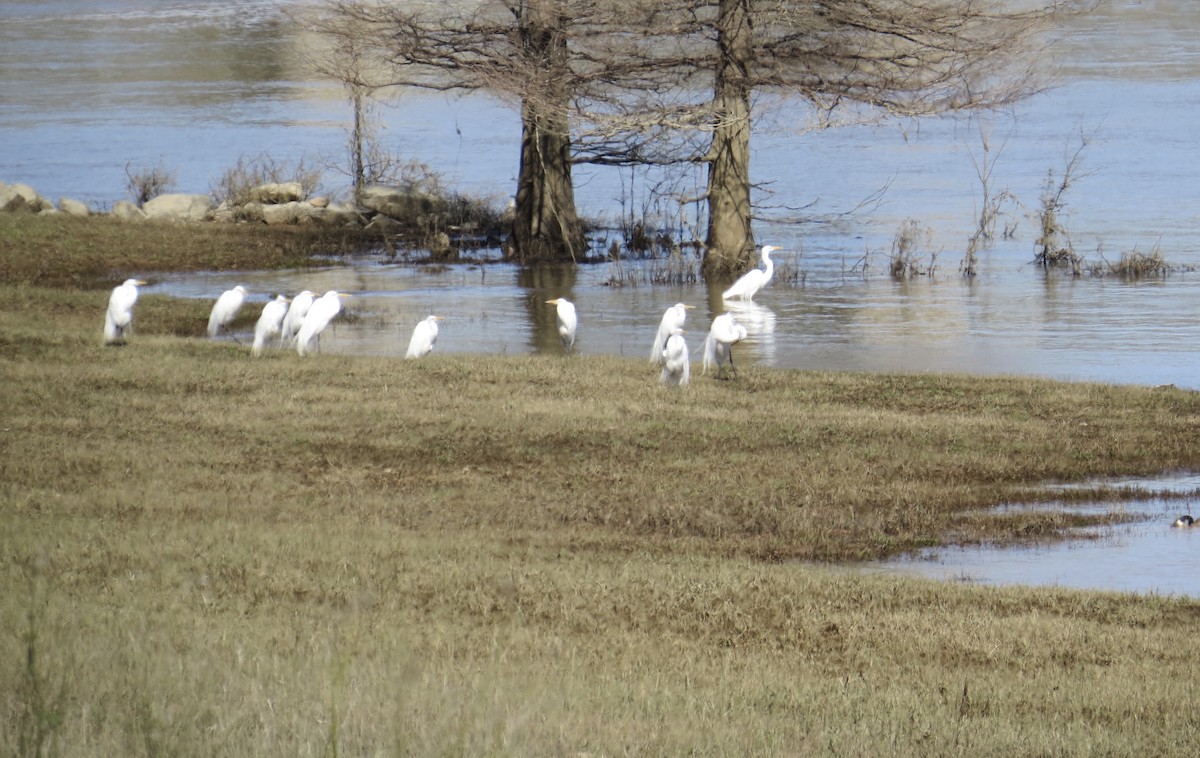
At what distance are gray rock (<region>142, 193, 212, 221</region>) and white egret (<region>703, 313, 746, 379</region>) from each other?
21.4 metres

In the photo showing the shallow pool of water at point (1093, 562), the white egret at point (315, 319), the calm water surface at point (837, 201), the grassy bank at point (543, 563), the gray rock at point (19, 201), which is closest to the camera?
the grassy bank at point (543, 563)

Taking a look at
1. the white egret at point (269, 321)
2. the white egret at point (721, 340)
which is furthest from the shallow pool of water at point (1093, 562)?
the white egret at point (269, 321)

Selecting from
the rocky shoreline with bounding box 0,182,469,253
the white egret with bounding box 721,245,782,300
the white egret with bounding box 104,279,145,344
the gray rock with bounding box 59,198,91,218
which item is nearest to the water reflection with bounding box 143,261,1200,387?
the white egret with bounding box 721,245,782,300

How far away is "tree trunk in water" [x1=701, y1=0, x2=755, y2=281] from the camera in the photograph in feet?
86.4

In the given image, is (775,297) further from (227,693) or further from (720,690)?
(227,693)

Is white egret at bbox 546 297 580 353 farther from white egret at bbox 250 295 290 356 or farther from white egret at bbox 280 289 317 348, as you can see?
white egret at bbox 250 295 290 356

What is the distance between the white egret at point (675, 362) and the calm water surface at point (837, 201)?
11.9 feet

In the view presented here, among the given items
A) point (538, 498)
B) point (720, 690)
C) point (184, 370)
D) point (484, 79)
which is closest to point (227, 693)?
point (720, 690)

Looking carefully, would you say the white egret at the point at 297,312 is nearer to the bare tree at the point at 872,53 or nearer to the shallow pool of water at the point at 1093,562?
the bare tree at the point at 872,53

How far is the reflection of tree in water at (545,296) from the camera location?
21953mm

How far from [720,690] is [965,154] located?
4286cm

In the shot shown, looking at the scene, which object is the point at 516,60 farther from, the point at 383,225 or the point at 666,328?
the point at 666,328

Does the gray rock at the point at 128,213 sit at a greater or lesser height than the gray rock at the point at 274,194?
lesser

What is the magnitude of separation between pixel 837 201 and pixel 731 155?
11595 millimetres
